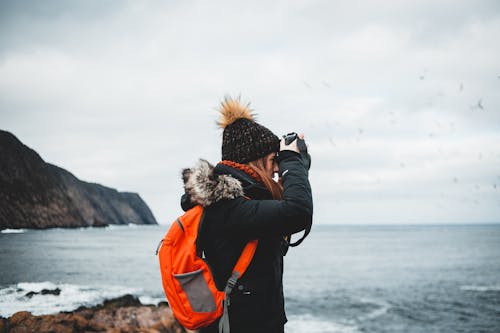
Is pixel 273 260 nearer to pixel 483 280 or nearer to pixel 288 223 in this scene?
pixel 288 223

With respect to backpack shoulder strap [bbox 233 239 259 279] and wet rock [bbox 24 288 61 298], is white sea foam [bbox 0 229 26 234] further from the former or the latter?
backpack shoulder strap [bbox 233 239 259 279]

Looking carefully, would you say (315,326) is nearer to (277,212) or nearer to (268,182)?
(268,182)

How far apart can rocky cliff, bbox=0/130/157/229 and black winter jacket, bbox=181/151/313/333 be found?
8973 cm

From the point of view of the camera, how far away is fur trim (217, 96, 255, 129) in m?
2.29

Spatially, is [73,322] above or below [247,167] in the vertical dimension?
below

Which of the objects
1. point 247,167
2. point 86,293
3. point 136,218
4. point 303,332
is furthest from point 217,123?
point 136,218

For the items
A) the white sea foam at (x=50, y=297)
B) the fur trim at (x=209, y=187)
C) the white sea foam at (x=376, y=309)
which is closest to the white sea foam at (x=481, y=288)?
the white sea foam at (x=376, y=309)

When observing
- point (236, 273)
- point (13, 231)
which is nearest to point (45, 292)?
point (236, 273)

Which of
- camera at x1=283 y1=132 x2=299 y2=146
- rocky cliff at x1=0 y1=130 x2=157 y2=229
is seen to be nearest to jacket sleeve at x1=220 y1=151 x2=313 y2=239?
camera at x1=283 y1=132 x2=299 y2=146

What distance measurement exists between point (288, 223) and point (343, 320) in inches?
711

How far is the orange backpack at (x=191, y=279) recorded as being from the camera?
193 centimetres

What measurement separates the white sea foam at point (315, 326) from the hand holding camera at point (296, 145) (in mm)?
15110

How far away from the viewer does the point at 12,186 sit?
263ft

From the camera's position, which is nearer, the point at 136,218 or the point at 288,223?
the point at 288,223
